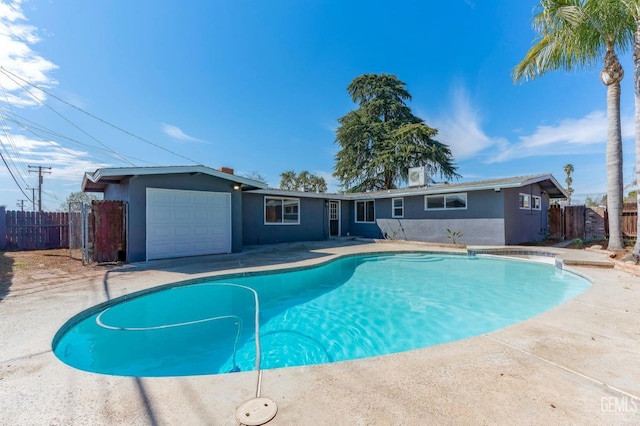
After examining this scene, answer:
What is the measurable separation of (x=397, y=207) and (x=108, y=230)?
39.4 feet

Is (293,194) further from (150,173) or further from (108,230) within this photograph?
(108,230)

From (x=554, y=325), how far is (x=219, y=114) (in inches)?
728

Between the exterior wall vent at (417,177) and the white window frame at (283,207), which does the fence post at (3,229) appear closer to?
the white window frame at (283,207)

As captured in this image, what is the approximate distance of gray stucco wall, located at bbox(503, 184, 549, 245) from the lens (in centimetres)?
1133

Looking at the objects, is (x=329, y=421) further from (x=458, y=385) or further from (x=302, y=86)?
(x=302, y=86)

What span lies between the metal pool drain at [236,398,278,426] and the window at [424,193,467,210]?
12.3 meters

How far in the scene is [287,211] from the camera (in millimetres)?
13477

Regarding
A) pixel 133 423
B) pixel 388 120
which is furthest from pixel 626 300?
pixel 388 120

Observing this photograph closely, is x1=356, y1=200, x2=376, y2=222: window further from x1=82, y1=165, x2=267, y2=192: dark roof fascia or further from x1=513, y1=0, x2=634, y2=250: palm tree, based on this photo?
x1=513, y1=0, x2=634, y2=250: palm tree

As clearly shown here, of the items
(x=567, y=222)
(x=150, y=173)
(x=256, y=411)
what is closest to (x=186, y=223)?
(x=150, y=173)

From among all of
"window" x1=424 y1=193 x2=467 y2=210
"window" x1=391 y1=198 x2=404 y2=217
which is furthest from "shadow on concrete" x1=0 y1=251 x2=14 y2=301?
"window" x1=424 y1=193 x2=467 y2=210

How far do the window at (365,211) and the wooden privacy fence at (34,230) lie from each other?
45.0 feet

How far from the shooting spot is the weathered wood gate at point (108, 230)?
773cm

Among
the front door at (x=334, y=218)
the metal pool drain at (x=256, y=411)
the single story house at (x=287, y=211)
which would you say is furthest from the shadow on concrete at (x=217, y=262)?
the front door at (x=334, y=218)
